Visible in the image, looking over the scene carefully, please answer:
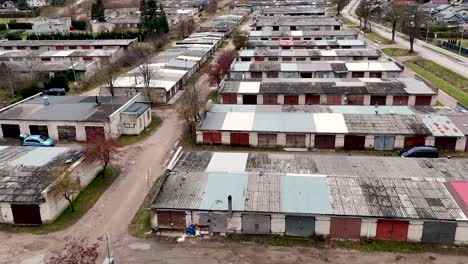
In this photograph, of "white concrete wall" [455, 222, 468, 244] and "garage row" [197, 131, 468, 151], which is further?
"garage row" [197, 131, 468, 151]

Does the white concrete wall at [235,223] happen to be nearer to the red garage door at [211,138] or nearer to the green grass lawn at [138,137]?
the red garage door at [211,138]

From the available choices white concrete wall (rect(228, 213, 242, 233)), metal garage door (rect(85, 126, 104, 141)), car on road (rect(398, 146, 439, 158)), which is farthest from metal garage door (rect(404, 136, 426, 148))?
metal garage door (rect(85, 126, 104, 141))

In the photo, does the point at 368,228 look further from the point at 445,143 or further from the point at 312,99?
the point at 312,99

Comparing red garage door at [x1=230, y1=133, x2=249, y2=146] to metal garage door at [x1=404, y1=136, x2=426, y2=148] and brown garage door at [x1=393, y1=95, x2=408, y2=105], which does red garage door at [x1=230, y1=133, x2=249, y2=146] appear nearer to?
metal garage door at [x1=404, y1=136, x2=426, y2=148]

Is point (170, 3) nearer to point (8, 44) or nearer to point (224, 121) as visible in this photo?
point (8, 44)

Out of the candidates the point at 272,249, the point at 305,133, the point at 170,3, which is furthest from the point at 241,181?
the point at 170,3

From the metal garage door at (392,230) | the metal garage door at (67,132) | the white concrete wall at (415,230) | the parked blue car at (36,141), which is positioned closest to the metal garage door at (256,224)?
the metal garage door at (392,230)
